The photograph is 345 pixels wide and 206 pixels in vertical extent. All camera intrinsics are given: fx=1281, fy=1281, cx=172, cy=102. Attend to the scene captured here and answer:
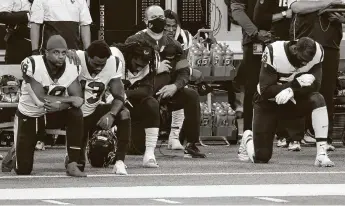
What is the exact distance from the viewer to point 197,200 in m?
10.8

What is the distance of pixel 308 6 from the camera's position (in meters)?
15.2

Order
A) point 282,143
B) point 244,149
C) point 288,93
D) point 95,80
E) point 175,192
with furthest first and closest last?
point 282,143
point 244,149
point 288,93
point 95,80
point 175,192

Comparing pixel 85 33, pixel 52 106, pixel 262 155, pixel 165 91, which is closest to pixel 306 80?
pixel 262 155

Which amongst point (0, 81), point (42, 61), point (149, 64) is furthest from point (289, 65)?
point (0, 81)

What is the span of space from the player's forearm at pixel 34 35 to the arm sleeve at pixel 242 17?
7.71 ft

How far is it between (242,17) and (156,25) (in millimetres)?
1094

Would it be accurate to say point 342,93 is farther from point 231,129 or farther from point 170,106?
point 170,106

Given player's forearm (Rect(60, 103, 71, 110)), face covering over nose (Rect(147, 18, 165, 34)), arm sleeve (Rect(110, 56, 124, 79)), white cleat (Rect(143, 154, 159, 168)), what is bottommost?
white cleat (Rect(143, 154, 159, 168))

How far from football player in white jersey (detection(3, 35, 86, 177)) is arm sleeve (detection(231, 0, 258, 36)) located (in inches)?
113

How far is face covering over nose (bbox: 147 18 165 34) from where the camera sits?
579 inches

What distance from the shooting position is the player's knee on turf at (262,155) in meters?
14.1

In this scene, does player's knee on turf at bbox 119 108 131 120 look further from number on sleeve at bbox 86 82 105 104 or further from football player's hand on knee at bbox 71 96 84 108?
football player's hand on knee at bbox 71 96 84 108

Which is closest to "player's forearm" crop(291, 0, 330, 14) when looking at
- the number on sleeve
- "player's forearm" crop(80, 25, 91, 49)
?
"player's forearm" crop(80, 25, 91, 49)

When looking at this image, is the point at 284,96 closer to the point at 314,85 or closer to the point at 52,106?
the point at 314,85
